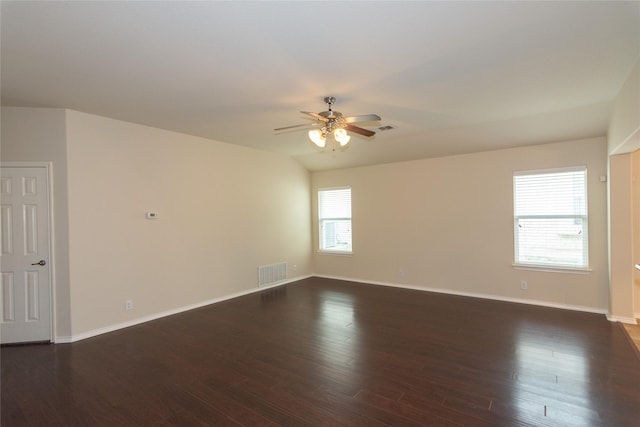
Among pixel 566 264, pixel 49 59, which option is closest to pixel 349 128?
pixel 49 59

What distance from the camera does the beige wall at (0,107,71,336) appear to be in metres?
3.52

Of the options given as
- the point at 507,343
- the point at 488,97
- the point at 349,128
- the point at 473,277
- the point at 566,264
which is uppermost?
the point at 488,97

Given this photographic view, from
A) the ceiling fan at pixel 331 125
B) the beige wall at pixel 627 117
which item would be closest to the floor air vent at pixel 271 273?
the ceiling fan at pixel 331 125

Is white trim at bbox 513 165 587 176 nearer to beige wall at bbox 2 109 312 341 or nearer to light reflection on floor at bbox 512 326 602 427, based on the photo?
light reflection on floor at bbox 512 326 602 427

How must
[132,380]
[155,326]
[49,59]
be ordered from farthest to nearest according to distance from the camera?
[155,326] → [132,380] → [49,59]

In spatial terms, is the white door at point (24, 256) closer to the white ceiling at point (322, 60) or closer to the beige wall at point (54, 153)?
the beige wall at point (54, 153)

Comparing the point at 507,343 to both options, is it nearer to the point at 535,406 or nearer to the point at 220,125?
the point at 535,406

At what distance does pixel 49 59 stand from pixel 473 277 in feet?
19.9

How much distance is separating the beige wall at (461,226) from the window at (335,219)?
0.20 meters

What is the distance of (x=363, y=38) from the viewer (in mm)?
2203

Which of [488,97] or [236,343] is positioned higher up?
[488,97]

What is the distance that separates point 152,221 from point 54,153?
1.35m

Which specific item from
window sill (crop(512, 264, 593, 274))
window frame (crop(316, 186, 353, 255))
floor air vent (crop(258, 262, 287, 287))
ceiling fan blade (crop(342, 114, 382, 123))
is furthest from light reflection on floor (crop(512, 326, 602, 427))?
floor air vent (crop(258, 262, 287, 287))

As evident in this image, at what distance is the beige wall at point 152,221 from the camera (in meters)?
3.70
